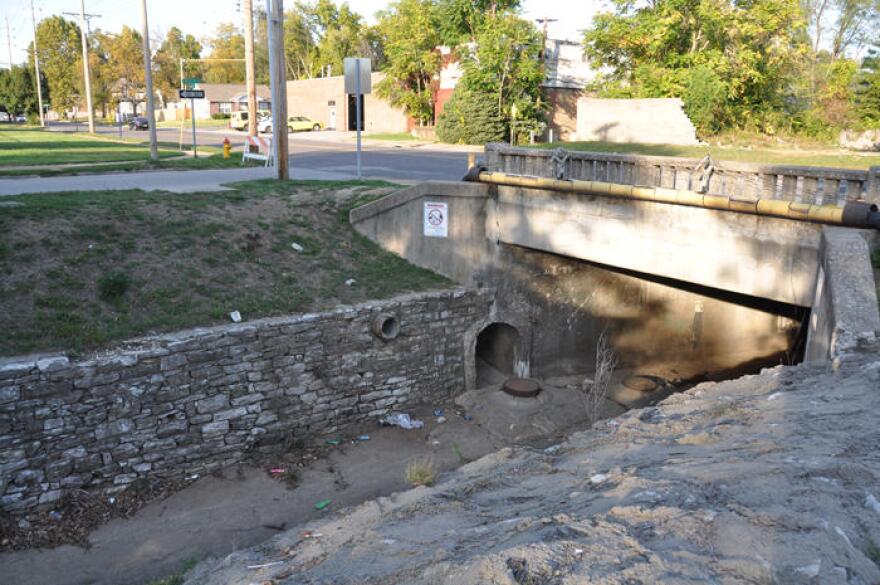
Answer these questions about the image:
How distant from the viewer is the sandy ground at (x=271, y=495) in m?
8.66

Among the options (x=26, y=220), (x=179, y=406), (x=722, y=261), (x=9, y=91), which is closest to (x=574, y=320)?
(x=722, y=261)

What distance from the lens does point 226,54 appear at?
93562 millimetres

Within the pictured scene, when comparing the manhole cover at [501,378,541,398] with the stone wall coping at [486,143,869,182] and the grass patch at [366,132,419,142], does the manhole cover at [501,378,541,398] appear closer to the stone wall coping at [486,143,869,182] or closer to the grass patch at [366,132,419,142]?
the stone wall coping at [486,143,869,182]

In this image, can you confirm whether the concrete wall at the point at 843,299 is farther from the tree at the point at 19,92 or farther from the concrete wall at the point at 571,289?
the tree at the point at 19,92

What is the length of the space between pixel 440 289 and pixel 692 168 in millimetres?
5591

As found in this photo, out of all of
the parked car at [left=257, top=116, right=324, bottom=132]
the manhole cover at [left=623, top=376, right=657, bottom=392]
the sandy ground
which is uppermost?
the parked car at [left=257, top=116, right=324, bottom=132]

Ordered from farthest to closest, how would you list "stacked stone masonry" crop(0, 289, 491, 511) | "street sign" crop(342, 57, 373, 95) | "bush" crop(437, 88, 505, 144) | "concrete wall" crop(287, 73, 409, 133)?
"concrete wall" crop(287, 73, 409, 133) → "bush" crop(437, 88, 505, 144) → "street sign" crop(342, 57, 373, 95) → "stacked stone masonry" crop(0, 289, 491, 511)

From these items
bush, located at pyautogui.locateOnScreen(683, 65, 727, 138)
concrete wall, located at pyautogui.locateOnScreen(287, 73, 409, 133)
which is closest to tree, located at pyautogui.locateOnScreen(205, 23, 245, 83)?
concrete wall, located at pyautogui.locateOnScreen(287, 73, 409, 133)

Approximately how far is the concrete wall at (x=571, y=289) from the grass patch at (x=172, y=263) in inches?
36.3

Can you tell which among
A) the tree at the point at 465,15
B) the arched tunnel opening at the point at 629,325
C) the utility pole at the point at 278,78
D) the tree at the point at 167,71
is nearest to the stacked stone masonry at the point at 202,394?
the arched tunnel opening at the point at 629,325

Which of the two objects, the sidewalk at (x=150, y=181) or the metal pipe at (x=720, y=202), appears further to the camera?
the sidewalk at (x=150, y=181)

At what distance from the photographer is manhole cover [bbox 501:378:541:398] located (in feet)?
47.7

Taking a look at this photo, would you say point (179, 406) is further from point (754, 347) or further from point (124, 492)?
point (754, 347)

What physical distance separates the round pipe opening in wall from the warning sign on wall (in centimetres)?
304
